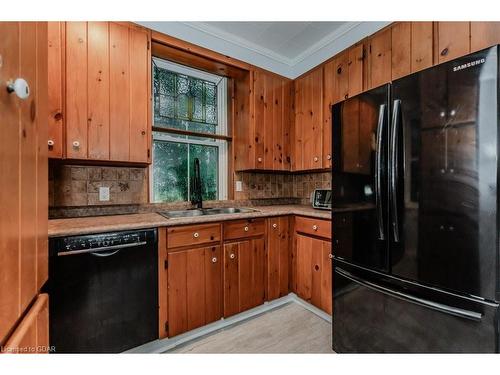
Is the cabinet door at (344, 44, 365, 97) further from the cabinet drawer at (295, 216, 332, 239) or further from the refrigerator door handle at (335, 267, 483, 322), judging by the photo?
the refrigerator door handle at (335, 267, 483, 322)

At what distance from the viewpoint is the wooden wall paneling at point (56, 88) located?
1426 mm

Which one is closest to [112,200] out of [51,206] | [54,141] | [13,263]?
[51,206]

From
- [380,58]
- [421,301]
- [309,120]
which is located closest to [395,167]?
[421,301]

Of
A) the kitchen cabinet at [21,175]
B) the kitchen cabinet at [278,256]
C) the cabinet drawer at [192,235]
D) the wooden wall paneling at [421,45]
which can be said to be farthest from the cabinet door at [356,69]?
the kitchen cabinet at [21,175]

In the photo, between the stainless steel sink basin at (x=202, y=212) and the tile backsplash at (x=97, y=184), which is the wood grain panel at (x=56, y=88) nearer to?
the tile backsplash at (x=97, y=184)

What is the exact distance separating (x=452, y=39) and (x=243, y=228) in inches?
74.2

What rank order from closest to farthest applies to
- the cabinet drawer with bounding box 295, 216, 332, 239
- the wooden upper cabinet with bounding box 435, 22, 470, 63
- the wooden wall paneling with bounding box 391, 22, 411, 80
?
the wooden upper cabinet with bounding box 435, 22, 470, 63 < the wooden wall paneling with bounding box 391, 22, 411, 80 < the cabinet drawer with bounding box 295, 216, 332, 239

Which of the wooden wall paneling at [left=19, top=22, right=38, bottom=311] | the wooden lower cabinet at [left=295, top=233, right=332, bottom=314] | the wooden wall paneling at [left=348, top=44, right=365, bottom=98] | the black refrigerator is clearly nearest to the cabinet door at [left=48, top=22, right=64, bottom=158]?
the wooden wall paneling at [left=19, top=22, right=38, bottom=311]

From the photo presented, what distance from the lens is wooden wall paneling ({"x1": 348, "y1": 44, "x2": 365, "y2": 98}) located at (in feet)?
6.20

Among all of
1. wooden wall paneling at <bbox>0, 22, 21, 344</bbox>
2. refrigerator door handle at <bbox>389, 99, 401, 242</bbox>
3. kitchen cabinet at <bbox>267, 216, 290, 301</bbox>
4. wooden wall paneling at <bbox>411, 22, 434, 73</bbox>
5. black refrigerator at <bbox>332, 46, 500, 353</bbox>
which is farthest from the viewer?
kitchen cabinet at <bbox>267, 216, 290, 301</bbox>

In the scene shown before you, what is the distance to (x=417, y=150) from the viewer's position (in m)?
1.05

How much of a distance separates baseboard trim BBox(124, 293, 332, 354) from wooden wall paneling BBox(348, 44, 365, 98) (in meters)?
1.94

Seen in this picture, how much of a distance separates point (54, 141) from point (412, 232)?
7.03 feet
